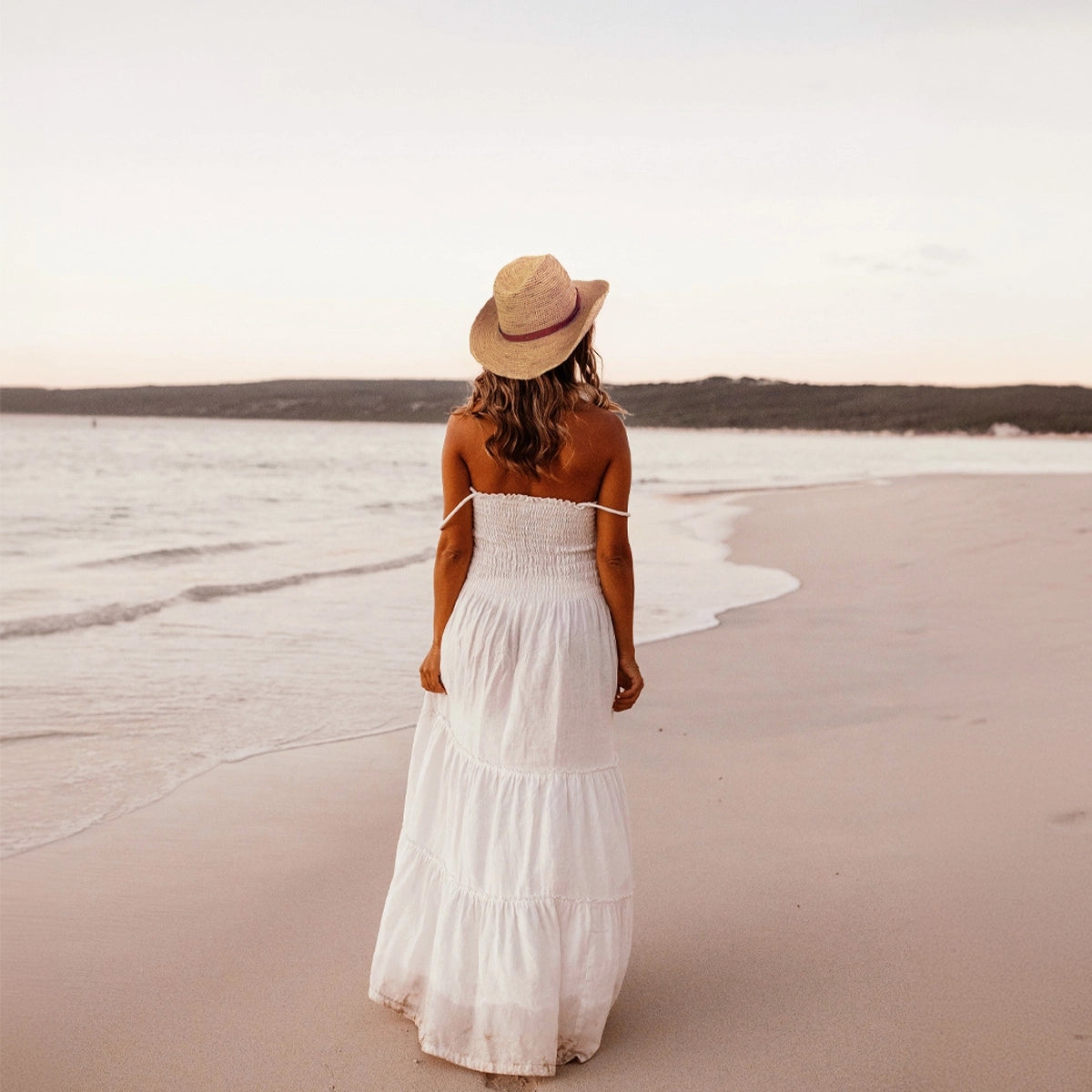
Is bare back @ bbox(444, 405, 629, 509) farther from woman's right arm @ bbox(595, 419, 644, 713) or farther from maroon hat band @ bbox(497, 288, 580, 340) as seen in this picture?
maroon hat band @ bbox(497, 288, 580, 340)

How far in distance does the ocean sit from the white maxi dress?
2.22 metres

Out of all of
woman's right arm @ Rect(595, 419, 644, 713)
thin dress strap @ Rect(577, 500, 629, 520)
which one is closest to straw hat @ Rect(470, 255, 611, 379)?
woman's right arm @ Rect(595, 419, 644, 713)

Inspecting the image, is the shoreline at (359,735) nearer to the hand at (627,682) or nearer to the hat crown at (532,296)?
the hand at (627,682)

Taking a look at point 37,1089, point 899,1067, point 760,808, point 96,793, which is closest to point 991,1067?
point 899,1067

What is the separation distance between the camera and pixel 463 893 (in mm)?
2662

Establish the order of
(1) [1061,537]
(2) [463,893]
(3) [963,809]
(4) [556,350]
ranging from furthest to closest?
(1) [1061,537] → (3) [963,809] → (2) [463,893] → (4) [556,350]

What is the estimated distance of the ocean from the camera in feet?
16.6

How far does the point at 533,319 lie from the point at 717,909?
1998 millimetres

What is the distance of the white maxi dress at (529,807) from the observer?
2.60 m

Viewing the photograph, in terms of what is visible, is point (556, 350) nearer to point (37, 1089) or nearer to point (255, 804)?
point (37, 1089)

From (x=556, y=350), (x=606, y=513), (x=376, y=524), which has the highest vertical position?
(x=556, y=350)

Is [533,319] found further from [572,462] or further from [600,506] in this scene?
[600,506]

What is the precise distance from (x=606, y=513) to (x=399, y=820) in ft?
6.90

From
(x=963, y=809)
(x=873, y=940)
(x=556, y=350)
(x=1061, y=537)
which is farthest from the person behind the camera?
(x=1061, y=537)
